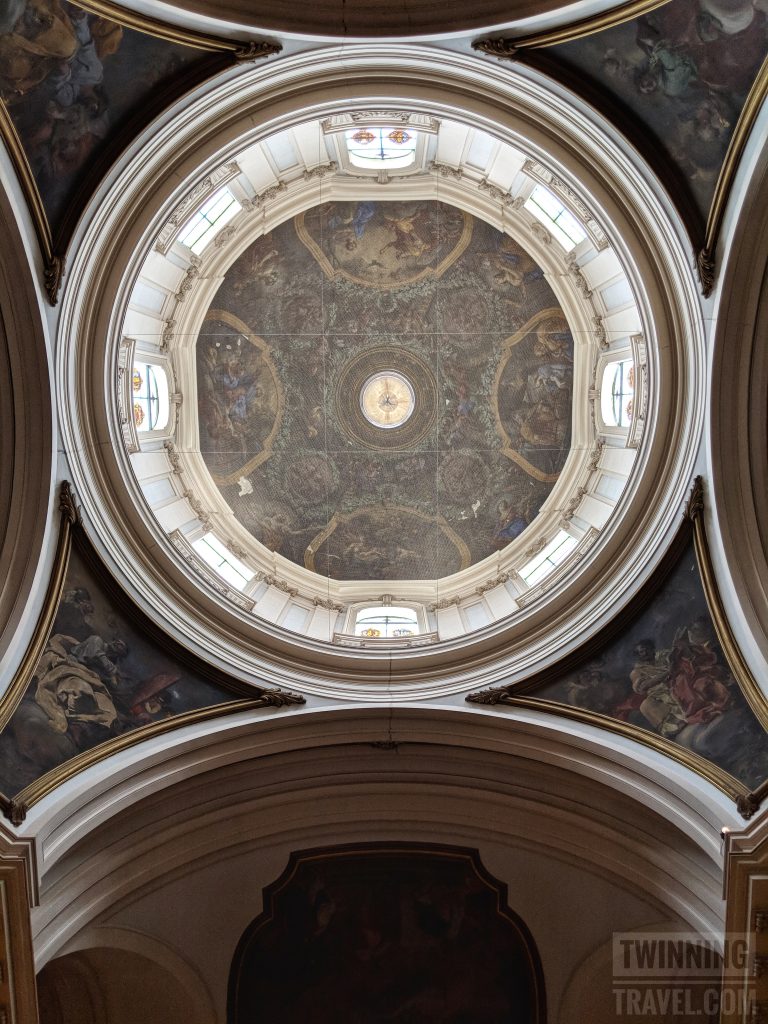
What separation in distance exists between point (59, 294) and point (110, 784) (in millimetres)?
5855

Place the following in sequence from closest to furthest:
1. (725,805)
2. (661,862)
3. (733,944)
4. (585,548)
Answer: (733,944) < (725,805) < (661,862) < (585,548)

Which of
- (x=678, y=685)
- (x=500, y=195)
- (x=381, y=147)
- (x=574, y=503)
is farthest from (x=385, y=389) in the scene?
(x=678, y=685)

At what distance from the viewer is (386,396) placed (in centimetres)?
1677

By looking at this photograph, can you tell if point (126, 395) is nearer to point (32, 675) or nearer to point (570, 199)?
point (32, 675)

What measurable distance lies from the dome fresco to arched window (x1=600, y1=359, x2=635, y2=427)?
1.14m

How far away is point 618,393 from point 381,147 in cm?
556

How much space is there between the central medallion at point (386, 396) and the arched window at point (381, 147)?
3.66 metres

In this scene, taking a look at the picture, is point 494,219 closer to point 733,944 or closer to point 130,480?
point 130,480

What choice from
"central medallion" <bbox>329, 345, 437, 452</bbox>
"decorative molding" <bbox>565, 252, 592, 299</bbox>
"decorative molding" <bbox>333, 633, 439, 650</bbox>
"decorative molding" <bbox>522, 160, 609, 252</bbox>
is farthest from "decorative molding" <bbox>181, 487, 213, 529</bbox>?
"decorative molding" <bbox>522, 160, 609, 252</bbox>

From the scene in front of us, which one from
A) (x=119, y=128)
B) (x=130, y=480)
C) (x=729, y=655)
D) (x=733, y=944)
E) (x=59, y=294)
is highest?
(x=119, y=128)

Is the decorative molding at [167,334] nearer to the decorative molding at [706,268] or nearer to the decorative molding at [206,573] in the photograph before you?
the decorative molding at [206,573]

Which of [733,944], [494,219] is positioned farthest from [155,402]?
[733,944]

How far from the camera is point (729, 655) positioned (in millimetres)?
10836

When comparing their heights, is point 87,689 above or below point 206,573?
below
